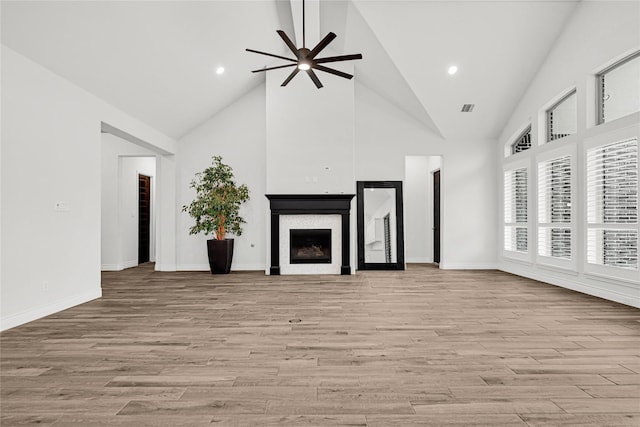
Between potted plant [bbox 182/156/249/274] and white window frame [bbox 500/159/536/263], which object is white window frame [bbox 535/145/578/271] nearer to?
white window frame [bbox 500/159/536/263]

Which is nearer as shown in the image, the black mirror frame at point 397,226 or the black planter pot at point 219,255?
the black planter pot at point 219,255

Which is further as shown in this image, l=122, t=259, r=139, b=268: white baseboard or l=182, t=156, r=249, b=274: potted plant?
l=122, t=259, r=139, b=268: white baseboard

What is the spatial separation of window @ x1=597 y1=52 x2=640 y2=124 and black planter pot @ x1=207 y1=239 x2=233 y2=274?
20.8ft

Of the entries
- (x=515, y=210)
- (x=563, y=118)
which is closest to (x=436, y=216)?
(x=515, y=210)

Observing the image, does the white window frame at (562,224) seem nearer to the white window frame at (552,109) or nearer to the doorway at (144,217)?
the white window frame at (552,109)

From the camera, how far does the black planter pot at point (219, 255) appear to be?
732 centimetres

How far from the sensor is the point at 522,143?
7.38 m

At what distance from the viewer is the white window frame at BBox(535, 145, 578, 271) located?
542 cm

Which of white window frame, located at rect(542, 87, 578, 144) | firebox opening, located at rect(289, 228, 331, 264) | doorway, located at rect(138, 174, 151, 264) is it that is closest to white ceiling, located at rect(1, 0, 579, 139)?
white window frame, located at rect(542, 87, 578, 144)

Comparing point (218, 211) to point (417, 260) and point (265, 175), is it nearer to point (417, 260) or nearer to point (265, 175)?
point (265, 175)

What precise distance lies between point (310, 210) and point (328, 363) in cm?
473

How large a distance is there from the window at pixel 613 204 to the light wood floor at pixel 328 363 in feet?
2.23

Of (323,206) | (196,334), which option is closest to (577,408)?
(196,334)

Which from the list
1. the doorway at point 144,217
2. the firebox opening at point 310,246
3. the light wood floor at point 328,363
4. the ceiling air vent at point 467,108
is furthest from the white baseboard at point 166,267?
the ceiling air vent at point 467,108
